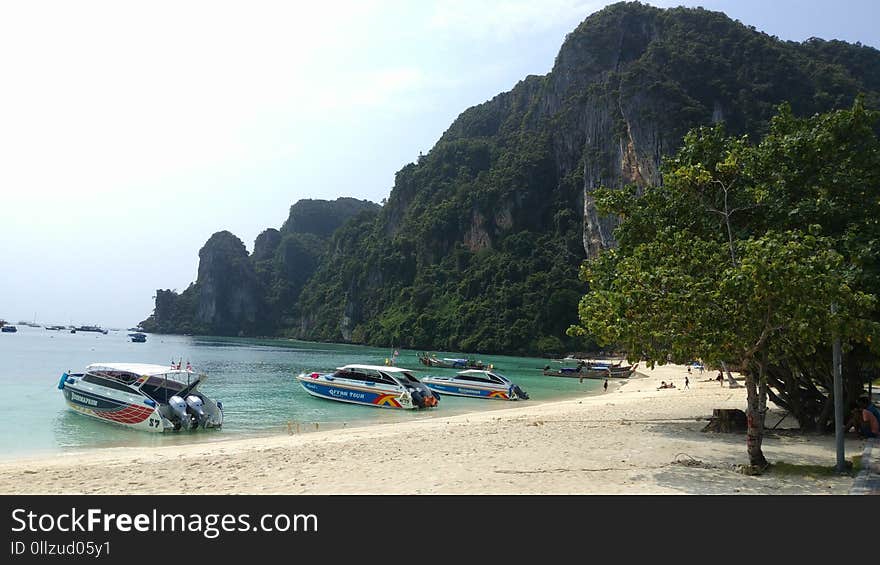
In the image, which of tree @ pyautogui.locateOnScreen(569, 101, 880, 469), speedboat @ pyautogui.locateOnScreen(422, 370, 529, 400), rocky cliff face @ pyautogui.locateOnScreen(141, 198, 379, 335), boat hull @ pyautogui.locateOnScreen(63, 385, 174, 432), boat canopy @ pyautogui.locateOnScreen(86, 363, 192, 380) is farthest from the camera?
rocky cliff face @ pyautogui.locateOnScreen(141, 198, 379, 335)

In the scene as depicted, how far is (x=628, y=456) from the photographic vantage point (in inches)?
418

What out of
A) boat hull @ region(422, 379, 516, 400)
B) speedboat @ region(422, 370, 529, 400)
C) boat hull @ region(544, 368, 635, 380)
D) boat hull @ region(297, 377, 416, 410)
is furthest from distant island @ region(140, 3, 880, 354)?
boat hull @ region(297, 377, 416, 410)

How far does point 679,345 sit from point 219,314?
17483 centimetres

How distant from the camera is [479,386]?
31281mm

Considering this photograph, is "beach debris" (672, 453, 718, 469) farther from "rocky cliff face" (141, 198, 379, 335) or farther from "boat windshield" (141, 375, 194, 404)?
"rocky cliff face" (141, 198, 379, 335)

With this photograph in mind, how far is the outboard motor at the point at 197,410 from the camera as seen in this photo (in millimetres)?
18031

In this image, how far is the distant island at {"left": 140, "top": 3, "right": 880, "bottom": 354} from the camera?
8512cm

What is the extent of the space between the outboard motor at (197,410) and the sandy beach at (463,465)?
3358 millimetres

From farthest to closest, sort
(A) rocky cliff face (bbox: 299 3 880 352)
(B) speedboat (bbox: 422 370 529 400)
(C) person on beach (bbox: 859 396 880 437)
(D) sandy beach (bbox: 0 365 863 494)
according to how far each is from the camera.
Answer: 1. (A) rocky cliff face (bbox: 299 3 880 352)
2. (B) speedboat (bbox: 422 370 529 400)
3. (C) person on beach (bbox: 859 396 880 437)
4. (D) sandy beach (bbox: 0 365 863 494)

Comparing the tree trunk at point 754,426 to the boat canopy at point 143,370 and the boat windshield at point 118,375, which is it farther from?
the boat windshield at point 118,375

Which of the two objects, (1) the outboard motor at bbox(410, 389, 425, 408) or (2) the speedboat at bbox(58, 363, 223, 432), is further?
(1) the outboard motor at bbox(410, 389, 425, 408)

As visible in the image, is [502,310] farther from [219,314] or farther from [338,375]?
[219,314]

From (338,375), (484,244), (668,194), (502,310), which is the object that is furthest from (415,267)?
(668,194)

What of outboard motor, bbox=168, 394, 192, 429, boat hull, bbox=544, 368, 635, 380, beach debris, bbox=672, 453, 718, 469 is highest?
beach debris, bbox=672, 453, 718, 469
